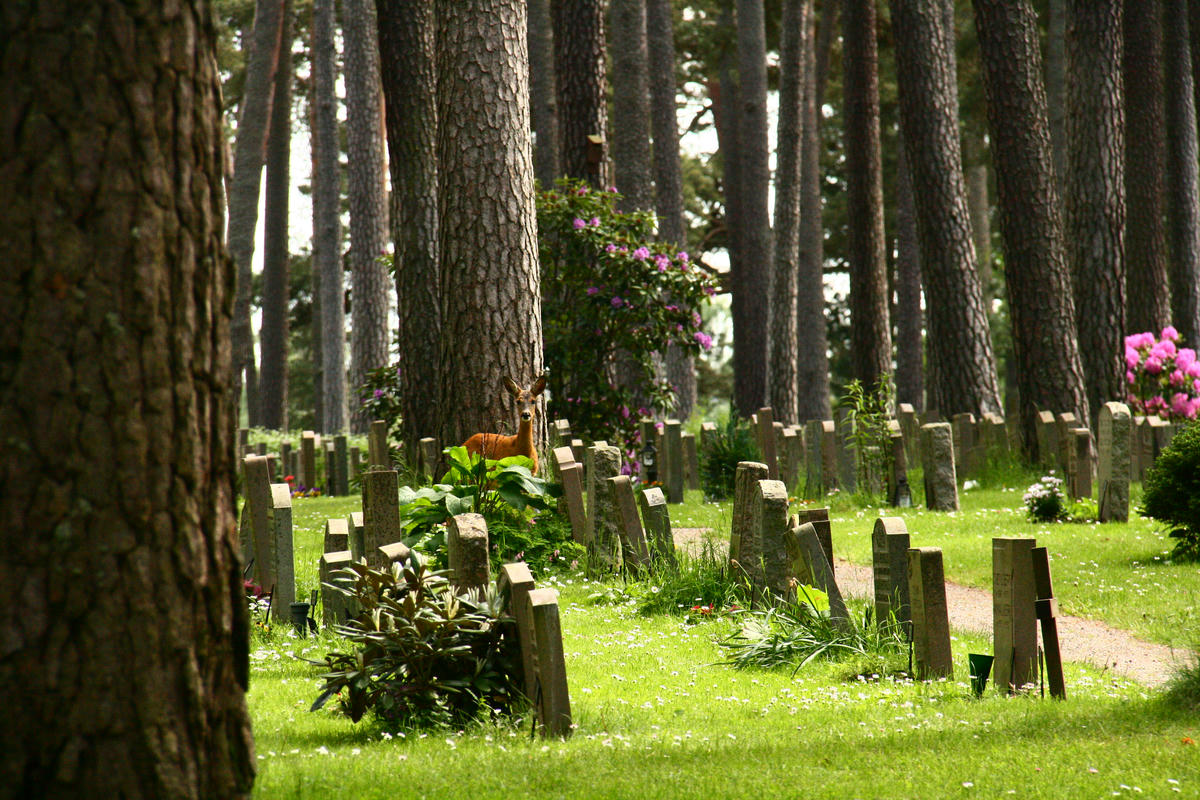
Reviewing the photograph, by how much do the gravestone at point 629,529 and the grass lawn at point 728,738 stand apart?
3.09ft

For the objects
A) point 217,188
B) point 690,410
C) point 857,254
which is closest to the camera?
point 217,188

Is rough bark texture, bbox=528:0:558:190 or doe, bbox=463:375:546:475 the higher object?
rough bark texture, bbox=528:0:558:190

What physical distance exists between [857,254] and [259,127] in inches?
493

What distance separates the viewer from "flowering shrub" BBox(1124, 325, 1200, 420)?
1416cm

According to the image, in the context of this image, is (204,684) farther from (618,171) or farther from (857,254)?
(857,254)

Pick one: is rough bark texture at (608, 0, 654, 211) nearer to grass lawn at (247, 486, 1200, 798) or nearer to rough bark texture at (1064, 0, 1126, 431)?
rough bark texture at (1064, 0, 1126, 431)

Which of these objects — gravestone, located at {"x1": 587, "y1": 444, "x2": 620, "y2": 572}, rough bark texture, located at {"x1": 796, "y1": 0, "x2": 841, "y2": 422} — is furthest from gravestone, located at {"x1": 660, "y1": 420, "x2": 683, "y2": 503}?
rough bark texture, located at {"x1": 796, "y1": 0, "x2": 841, "y2": 422}

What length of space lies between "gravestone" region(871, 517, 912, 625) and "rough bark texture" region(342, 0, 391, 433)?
15199 mm

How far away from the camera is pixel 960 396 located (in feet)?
46.4

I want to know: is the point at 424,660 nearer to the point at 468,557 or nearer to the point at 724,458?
the point at 468,557

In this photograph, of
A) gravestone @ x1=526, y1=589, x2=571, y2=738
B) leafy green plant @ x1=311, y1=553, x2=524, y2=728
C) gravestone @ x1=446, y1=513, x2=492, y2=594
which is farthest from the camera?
gravestone @ x1=446, y1=513, x2=492, y2=594

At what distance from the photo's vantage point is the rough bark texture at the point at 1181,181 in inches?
733

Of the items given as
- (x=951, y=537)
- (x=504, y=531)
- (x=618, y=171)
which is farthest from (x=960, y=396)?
(x=504, y=531)

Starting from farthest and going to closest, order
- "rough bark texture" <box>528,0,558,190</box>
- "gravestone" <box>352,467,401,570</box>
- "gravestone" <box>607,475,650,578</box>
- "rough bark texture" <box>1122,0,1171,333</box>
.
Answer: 1. "rough bark texture" <box>528,0,558,190</box>
2. "rough bark texture" <box>1122,0,1171,333</box>
3. "gravestone" <box>607,475,650,578</box>
4. "gravestone" <box>352,467,401,570</box>
